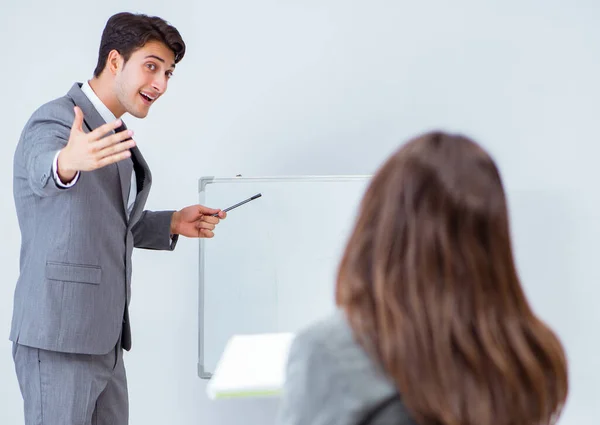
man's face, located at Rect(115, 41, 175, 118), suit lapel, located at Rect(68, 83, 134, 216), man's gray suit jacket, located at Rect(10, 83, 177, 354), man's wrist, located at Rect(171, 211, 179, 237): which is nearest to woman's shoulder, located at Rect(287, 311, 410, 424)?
man's gray suit jacket, located at Rect(10, 83, 177, 354)

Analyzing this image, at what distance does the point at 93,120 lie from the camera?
5.18ft

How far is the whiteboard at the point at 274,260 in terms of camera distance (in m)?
2.08

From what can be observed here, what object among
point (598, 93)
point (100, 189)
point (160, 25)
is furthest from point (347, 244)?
point (598, 93)

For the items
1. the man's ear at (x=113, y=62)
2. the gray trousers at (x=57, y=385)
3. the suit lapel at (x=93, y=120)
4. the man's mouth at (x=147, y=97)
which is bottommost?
the gray trousers at (x=57, y=385)

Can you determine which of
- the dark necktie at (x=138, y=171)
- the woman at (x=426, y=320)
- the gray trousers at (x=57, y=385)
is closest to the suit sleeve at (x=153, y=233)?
the dark necktie at (x=138, y=171)

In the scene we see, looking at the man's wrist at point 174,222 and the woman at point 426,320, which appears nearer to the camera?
the woman at point 426,320

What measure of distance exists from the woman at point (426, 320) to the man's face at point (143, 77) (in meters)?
1.14

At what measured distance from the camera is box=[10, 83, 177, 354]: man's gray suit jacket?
146cm

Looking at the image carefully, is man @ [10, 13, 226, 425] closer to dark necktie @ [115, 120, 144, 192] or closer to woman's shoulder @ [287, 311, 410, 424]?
dark necktie @ [115, 120, 144, 192]

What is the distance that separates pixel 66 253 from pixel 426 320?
1.03 metres

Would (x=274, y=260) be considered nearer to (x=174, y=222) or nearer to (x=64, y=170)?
(x=174, y=222)

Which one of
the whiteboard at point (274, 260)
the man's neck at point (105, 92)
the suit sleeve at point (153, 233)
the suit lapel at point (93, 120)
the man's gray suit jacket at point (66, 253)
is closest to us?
the man's gray suit jacket at point (66, 253)

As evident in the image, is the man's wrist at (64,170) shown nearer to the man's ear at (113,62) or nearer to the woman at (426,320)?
the man's ear at (113,62)

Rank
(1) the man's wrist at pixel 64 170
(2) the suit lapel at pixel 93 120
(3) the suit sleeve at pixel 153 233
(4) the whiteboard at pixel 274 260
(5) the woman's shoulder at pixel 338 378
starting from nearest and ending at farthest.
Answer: (5) the woman's shoulder at pixel 338 378, (1) the man's wrist at pixel 64 170, (2) the suit lapel at pixel 93 120, (3) the suit sleeve at pixel 153 233, (4) the whiteboard at pixel 274 260
